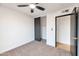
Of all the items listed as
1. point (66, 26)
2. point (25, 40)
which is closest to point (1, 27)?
point (25, 40)

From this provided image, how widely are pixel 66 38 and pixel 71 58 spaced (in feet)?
15.0

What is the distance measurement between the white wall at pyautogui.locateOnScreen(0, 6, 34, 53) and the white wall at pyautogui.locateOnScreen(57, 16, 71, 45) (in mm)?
2204

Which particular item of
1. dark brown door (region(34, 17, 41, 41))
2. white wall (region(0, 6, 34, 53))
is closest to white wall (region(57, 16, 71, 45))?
dark brown door (region(34, 17, 41, 41))

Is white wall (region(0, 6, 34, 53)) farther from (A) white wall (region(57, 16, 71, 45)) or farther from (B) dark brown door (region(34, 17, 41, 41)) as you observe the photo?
(A) white wall (region(57, 16, 71, 45))

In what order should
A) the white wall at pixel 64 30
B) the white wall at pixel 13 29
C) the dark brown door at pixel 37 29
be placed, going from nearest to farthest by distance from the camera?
the white wall at pixel 13 29 < the white wall at pixel 64 30 < the dark brown door at pixel 37 29

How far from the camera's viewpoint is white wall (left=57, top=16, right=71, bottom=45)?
16.3 feet

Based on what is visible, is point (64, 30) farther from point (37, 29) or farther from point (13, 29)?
point (13, 29)

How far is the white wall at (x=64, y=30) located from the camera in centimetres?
496

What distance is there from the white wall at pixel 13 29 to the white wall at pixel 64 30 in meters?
2.20

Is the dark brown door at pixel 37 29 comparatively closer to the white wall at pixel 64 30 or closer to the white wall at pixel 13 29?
the white wall at pixel 13 29

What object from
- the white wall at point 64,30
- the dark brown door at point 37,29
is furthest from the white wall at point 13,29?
the white wall at point 64,30

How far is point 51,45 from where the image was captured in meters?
4.53

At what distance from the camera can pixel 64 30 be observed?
5156mm

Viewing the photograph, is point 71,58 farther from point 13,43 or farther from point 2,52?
point 13,43
